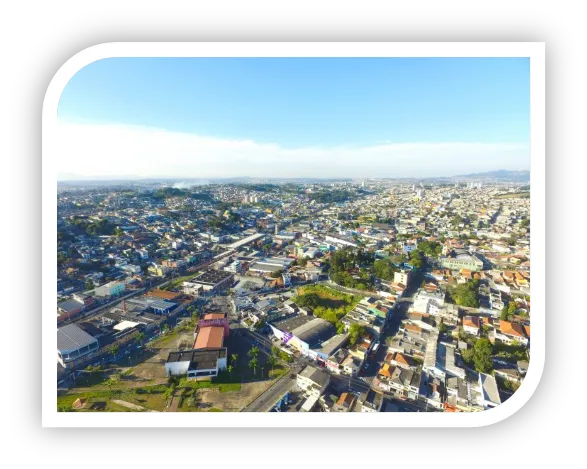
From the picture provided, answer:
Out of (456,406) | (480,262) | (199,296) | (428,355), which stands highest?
(480,262)

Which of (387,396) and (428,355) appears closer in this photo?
(387,396)

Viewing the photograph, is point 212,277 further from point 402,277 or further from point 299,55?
point 299,55

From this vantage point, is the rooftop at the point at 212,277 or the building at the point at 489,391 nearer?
the building at the point at 489,391

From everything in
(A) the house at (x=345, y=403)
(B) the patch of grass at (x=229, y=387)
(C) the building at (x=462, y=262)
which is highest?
(C) the building at (x=462, y=262)

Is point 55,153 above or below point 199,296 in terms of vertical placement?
above

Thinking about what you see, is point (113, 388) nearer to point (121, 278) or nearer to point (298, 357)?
point (298, 357)

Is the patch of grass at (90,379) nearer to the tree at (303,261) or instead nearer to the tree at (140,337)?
the tree at (140,337)

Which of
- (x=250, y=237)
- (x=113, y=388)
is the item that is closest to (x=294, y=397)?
(x=113, y=388)

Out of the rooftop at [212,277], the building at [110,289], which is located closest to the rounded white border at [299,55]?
the building at [110,289]
